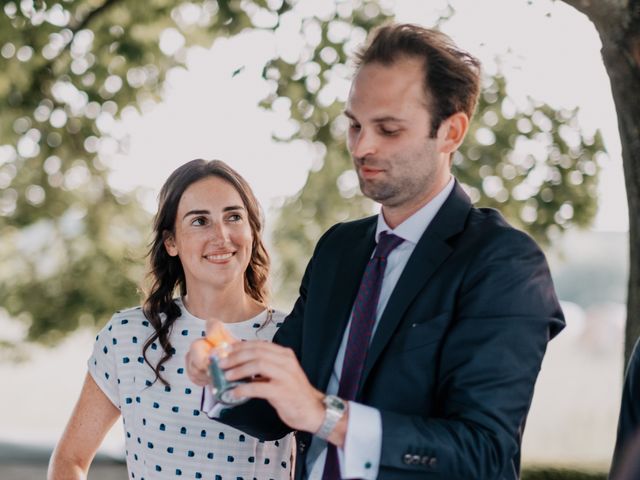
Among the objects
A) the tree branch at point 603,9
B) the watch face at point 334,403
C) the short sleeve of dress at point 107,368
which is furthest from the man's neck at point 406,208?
the tree branch at point 603,9

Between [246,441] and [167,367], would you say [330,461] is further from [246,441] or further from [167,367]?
[167,367]

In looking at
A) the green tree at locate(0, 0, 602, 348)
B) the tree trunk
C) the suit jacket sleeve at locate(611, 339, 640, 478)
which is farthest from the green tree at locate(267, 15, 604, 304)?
the suit jacket sleeve at locate(611, 339, 640, 478)

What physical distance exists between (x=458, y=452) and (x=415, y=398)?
19cm

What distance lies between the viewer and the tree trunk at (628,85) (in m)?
4.05

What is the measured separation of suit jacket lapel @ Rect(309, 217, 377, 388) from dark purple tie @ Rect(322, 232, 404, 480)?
0.17ft

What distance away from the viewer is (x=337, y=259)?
2.64m

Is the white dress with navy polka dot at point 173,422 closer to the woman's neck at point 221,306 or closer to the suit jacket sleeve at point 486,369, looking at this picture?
the woman's neck at point 221,306

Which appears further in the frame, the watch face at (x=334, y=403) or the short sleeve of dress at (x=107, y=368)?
the short sleeve of dress at (x=107, y=368)

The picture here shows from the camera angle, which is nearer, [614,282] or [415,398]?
[415,398]

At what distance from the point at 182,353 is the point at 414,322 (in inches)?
48.3

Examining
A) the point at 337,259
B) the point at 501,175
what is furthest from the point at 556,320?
the point at 501,175

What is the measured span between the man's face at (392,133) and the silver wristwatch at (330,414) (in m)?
0.53

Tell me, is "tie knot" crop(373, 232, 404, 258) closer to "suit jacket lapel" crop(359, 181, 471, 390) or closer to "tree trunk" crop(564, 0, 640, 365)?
"suit jacket lapel" crop(359, 181, 471, 390)

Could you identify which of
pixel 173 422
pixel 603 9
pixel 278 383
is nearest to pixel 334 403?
pixel 278 383
